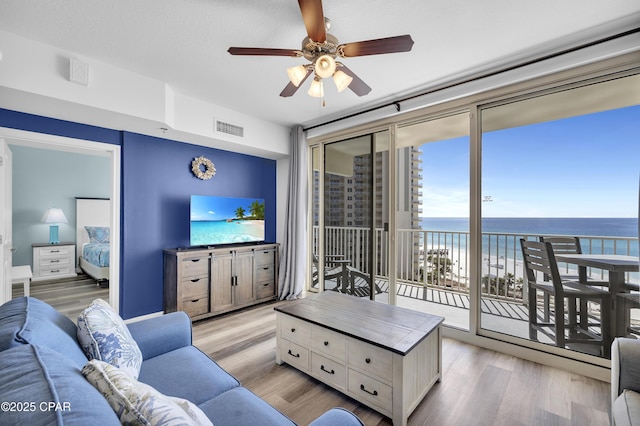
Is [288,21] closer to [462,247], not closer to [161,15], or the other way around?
[161,15]

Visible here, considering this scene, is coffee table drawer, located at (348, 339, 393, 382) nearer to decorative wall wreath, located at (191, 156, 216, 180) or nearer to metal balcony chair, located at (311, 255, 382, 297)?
metal balcony chair, located at (311, 255, 382, 297)

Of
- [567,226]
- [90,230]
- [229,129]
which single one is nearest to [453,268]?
[567,226]

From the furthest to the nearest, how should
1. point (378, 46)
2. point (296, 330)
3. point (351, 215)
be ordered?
point (351, 215), point (296, 330), point (378, 46)

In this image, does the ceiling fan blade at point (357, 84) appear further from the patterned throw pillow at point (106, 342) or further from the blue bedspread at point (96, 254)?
the blue bedspread at point (96, 254)

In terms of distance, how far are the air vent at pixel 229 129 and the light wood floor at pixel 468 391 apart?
2462mm

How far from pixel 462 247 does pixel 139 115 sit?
437 cm

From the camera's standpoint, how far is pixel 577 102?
2346 mm

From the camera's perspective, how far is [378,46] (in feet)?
5.39

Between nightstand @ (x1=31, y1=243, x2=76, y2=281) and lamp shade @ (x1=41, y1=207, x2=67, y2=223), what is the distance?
449 millimetres

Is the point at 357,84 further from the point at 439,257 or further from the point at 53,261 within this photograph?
the point at 53,261

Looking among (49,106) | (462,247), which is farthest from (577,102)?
(49,106)

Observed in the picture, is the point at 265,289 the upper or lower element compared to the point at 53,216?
lower

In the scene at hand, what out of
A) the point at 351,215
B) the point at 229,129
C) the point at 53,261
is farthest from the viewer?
the point at 53,261

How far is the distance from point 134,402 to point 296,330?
5.11ft
